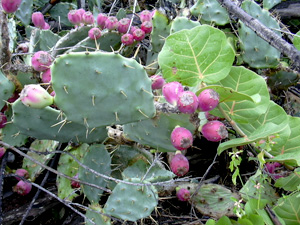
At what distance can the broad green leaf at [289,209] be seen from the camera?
130cm

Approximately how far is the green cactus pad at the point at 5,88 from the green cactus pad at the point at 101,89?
0.46 m

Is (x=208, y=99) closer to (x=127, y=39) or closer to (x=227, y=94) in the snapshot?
(x=227, y=94)

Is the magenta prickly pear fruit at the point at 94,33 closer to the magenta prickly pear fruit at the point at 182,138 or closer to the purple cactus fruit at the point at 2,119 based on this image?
the purple cactus fruit at the point at 2,119

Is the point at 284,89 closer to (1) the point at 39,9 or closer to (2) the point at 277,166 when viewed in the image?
(2) the point at 277,166

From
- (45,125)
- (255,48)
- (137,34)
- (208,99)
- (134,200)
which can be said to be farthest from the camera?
(255,48)

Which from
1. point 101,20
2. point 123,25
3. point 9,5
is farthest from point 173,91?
point 101,20

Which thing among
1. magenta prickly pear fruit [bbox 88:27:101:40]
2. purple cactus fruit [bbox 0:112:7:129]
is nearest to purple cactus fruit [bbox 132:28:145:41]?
magenta prickly pear fruit [bbox 88:27:101:40]

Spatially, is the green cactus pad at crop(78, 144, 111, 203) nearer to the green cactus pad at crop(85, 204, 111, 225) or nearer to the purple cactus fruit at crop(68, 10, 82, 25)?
the green cactus pad at crop(85, 204, 111, 225)

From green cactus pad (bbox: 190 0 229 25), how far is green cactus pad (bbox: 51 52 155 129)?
996mm

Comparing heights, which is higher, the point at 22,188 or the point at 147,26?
the point at 147,26

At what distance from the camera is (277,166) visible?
1678 mm

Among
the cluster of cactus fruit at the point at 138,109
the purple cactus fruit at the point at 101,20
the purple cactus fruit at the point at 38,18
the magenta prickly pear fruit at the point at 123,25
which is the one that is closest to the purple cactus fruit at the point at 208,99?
the cluster of cactus fruit at the point at 138,109

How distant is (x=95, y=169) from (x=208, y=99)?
2.19ft

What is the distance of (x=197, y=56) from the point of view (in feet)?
4.04
